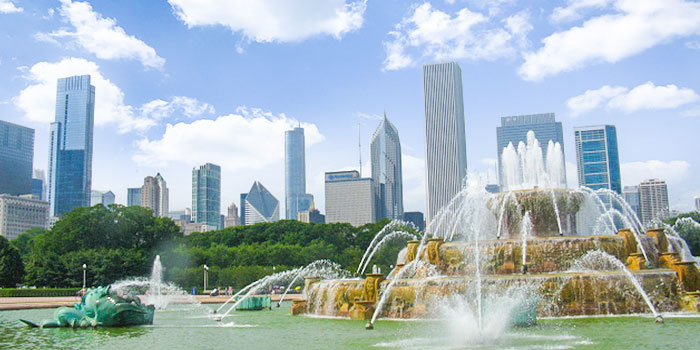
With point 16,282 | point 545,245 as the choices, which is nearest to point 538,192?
point 545,245

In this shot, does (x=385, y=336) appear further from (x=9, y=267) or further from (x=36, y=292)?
(x=9, y=267)

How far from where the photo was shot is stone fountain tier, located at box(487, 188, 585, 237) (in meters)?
33.8

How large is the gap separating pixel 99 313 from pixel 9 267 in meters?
52.4

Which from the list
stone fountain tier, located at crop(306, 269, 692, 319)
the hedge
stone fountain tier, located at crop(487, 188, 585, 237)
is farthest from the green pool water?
the hedge

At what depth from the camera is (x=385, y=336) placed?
61.6ft

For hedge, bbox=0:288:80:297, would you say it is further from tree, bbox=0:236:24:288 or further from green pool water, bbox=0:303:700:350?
green pool water, bbox=0:303:700:350

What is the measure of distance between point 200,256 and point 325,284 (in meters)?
52.3

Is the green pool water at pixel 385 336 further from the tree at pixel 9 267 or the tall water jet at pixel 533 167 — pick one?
the tree at pixel 9 267

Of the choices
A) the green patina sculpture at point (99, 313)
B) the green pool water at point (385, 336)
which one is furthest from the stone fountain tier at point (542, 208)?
the green patina sculpture at point (99, 313)

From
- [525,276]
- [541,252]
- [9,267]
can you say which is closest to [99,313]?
[525,276]

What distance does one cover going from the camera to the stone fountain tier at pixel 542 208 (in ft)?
111

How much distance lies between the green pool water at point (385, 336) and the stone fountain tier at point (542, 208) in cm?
1248

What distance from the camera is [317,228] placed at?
98.0m

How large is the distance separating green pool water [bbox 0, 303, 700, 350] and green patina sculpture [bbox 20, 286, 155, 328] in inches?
30.5
